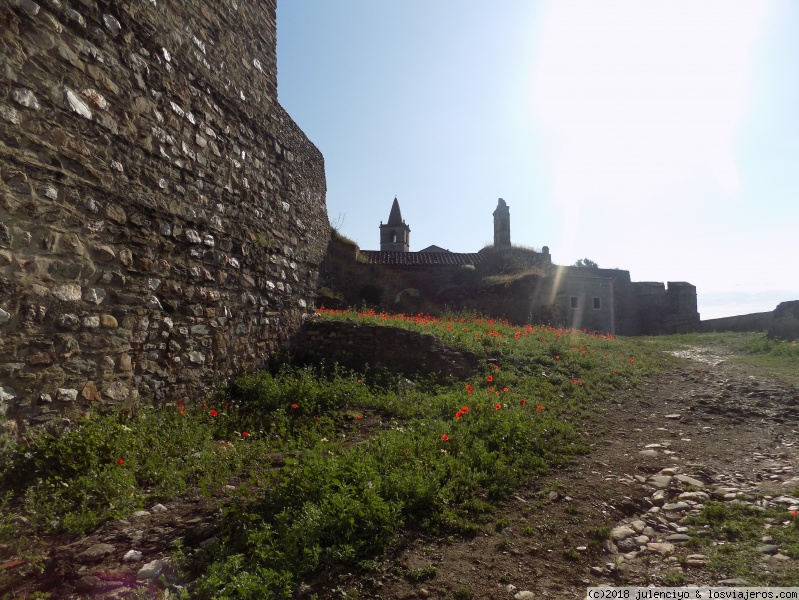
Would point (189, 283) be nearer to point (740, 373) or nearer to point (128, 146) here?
point (128, 146)

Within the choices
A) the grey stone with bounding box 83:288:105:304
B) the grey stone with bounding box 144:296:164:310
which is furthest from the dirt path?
the grey stone with bounding box 144:296:164:310

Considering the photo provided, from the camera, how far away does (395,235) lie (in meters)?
45.5

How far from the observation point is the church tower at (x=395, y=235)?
45156 millimetres

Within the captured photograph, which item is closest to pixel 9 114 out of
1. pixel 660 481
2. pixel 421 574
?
pixel 421 574

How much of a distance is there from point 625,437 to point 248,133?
6147 mm

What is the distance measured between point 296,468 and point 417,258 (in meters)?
22.0

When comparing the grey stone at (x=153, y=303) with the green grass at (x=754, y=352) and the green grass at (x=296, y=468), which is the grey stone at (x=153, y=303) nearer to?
the green grass at (x=296, y=468)

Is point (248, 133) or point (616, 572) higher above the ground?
point (248, 133)

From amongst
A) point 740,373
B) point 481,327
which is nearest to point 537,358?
point 481,327

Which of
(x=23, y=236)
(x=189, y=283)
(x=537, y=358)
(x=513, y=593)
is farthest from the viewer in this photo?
(x=537, y=358)

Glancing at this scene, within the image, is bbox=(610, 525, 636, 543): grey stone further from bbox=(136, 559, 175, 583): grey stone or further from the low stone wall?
the low stone wall

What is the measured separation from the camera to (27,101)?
362 centimetres

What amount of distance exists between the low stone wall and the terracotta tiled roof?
50.4ft

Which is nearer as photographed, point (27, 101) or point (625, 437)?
point (27, 101)
